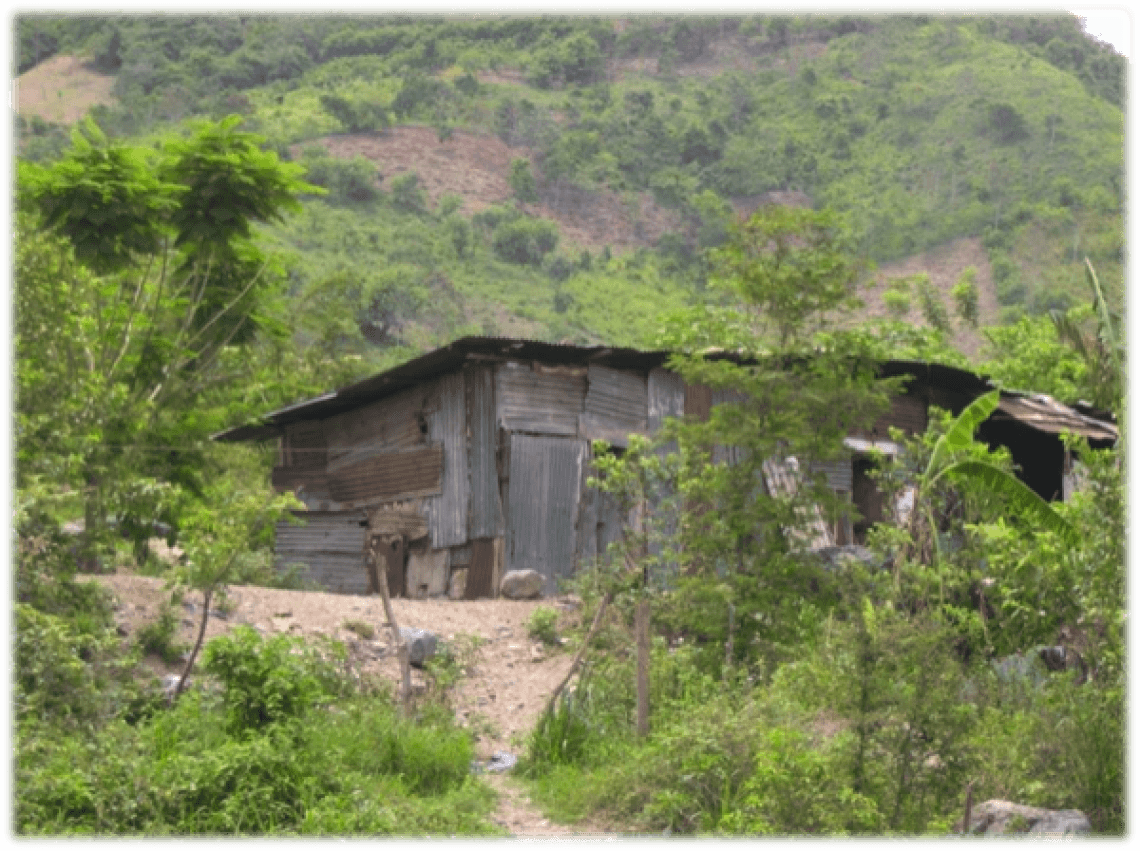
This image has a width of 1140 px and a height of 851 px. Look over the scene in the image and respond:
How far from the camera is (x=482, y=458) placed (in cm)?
1861

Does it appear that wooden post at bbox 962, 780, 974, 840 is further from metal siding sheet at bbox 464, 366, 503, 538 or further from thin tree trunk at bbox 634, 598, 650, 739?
metal siding sheet at bbox 464, 366, 503, 538

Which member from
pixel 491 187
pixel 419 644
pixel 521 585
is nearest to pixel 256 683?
pixel 419 644

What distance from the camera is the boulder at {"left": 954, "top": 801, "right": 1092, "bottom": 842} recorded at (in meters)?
7.69

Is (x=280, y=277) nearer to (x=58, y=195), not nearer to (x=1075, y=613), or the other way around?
(x=58, y=195)

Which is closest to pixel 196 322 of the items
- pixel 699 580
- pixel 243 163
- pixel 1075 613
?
pixel 243 163

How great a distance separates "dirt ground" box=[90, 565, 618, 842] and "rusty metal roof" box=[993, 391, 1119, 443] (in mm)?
7370

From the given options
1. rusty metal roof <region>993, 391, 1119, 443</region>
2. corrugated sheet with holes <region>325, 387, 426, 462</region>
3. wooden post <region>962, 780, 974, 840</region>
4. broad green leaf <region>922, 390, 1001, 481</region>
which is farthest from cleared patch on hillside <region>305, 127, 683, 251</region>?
wooden post <region>962, 780, 974, 840</region>

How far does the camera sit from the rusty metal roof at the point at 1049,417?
18969mm

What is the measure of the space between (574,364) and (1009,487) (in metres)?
7.97

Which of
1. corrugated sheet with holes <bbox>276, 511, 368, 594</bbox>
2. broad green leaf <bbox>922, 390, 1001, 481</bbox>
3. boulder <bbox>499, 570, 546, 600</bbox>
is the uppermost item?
broad green leaf <bbox>922, 390, 1001, 481</bbox>

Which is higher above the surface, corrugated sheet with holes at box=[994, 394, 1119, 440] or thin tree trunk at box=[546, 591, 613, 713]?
corrugated sheet with holes at box=[994, 394, 1119, 440]

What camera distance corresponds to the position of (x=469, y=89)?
8075 centimetres

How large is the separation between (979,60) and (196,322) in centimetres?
7537

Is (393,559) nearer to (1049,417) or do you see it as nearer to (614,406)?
(614,406)
